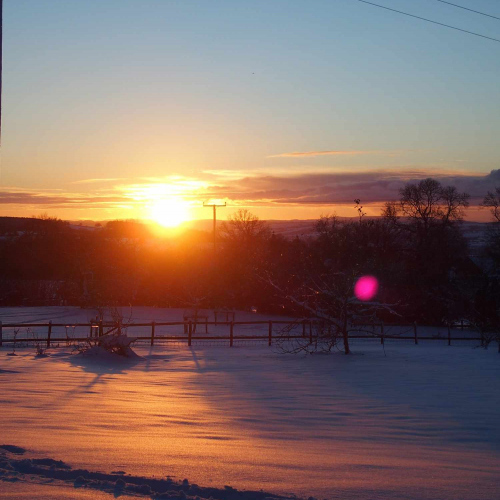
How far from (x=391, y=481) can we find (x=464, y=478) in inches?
33.7

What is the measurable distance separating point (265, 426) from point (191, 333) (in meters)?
22.1

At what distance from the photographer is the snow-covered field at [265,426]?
634 centimetres

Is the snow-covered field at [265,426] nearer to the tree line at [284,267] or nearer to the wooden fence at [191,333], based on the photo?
the wooden fence at [191,333]

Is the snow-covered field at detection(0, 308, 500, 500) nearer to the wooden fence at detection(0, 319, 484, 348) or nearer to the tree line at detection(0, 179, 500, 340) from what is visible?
the wooden fence at detection(0, 319, 484, 348)

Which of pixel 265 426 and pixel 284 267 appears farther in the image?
pixel 284 267

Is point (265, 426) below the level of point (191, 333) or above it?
above

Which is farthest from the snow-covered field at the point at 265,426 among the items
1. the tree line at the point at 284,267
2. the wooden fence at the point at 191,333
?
the tree line at the point at 284,267

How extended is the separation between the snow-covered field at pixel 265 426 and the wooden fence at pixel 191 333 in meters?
6.14

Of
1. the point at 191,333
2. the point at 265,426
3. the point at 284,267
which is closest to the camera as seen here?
the point at 265,426

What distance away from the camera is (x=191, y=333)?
3156 cm

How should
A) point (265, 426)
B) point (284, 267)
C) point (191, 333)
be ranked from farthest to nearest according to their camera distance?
point (284, 267), point (191, 333), point (265, 426)

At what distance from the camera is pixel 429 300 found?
46938 millimetres

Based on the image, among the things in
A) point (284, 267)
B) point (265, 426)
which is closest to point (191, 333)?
point (284, 267)

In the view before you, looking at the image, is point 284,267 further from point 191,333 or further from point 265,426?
point 265,426
